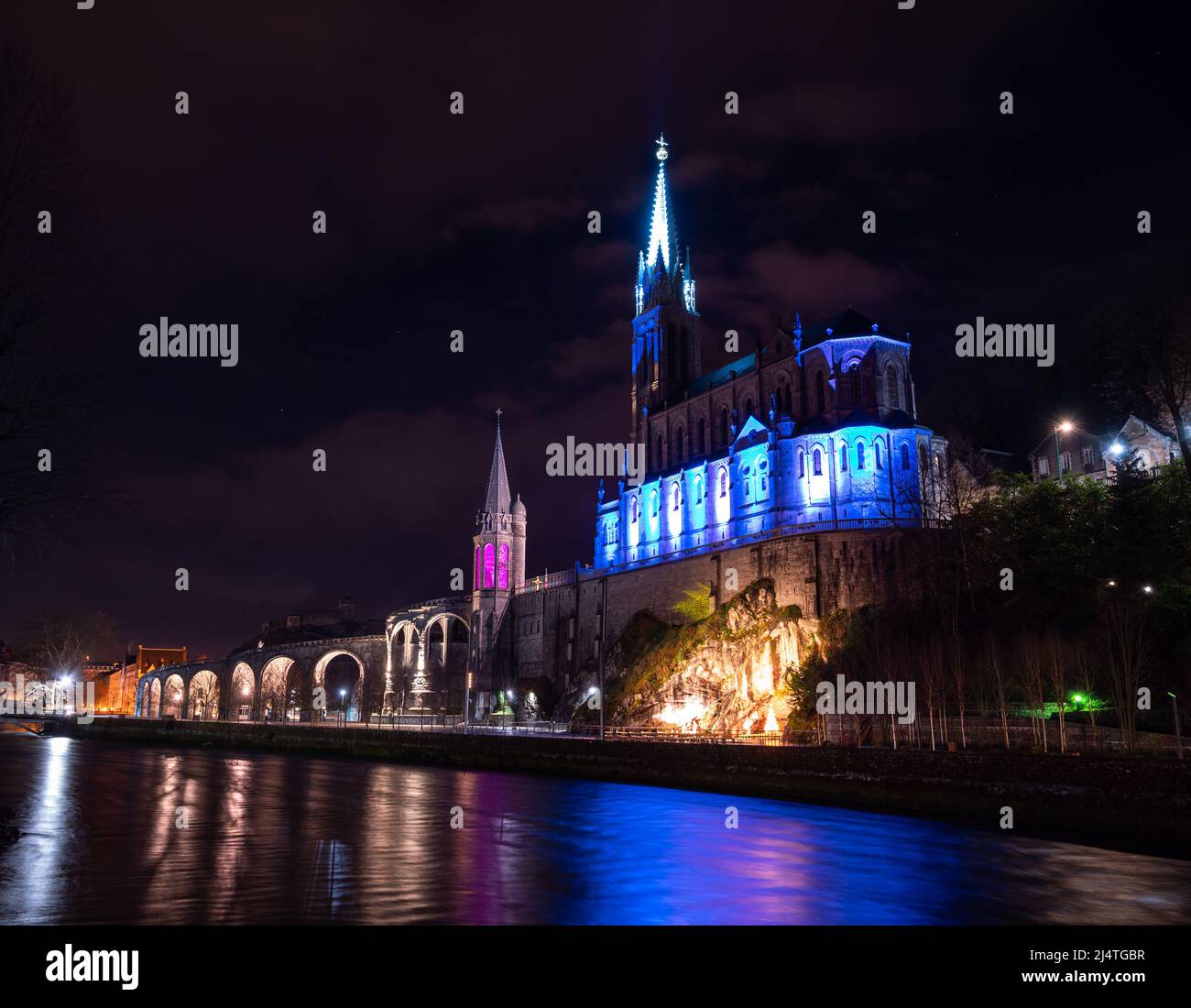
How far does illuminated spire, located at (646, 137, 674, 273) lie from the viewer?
283 ft

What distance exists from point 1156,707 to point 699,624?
90.4 feet

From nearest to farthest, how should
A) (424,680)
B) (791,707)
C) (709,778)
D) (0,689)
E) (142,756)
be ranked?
(709,778) < (791,707) < (142,756) < (424,680) < (0,689)

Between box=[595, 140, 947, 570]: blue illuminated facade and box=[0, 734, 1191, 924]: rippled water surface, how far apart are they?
31.1 metres

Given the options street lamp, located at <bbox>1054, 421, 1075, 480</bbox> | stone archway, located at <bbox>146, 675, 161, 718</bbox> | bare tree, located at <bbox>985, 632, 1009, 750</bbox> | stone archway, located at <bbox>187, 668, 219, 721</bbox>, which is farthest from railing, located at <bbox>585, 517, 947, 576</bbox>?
stone archway, located at <bbox>146, 675, 161, 718</bbox>

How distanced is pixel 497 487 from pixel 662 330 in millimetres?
21444

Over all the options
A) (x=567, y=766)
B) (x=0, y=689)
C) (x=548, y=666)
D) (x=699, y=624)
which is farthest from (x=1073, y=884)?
(x=0, y=689)

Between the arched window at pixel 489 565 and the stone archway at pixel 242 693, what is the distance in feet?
143

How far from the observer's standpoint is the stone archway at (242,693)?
110 metres

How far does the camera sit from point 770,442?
58875 millimetres

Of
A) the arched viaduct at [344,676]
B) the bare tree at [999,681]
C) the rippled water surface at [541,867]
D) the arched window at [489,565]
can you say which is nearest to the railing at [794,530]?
the bare tree at [999,681]

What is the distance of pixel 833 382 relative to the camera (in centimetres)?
5969

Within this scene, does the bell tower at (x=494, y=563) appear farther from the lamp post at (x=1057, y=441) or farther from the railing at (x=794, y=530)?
the lamp post at (x=1057, y=441)
